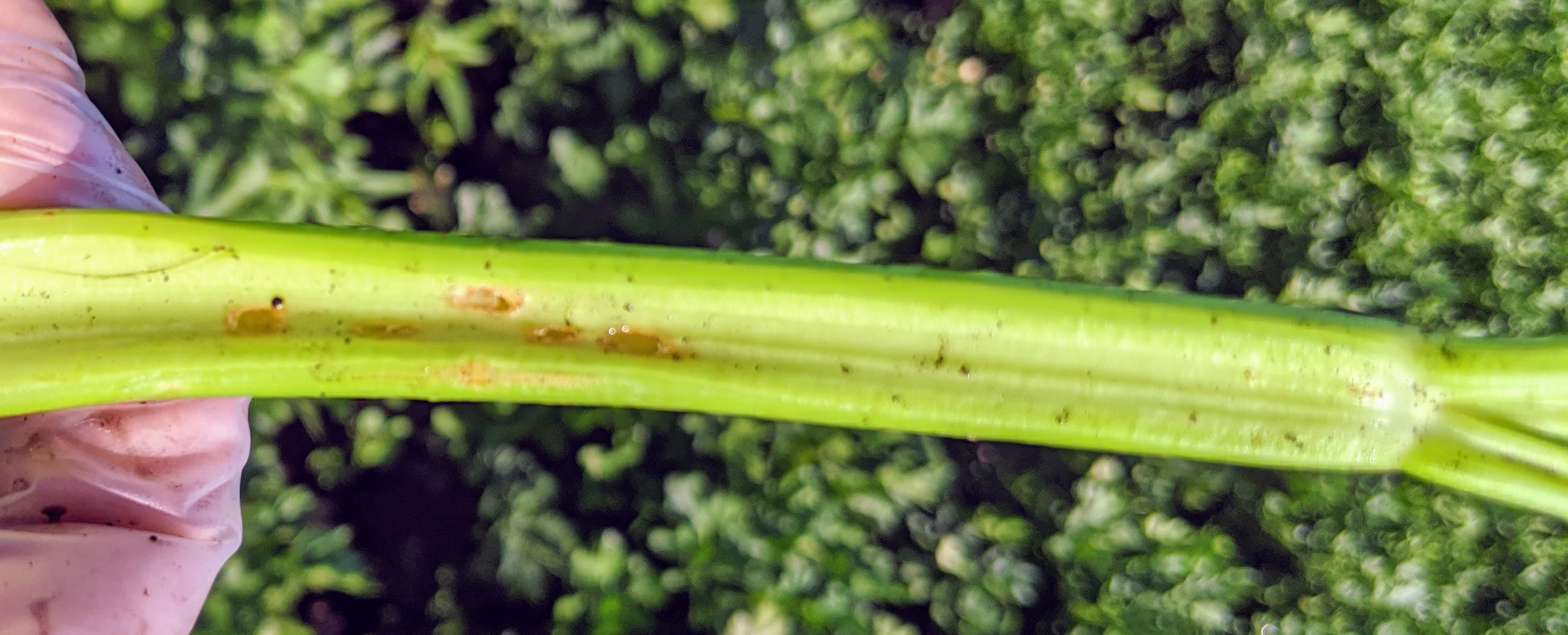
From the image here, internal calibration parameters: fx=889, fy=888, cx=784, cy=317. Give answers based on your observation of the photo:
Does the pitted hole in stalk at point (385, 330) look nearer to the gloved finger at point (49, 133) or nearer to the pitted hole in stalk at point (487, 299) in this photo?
the pitted hole in stalk at point (487, 299)

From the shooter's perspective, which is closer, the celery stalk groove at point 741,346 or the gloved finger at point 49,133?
the celery stalk groove at point 741,346

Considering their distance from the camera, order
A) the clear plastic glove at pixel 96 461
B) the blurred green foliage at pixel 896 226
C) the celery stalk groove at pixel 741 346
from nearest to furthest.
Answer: the celery stalk groove at pixel 741 346, the clear plastic glove at pixel 96 461, the blurred green foliage at pixel 896 226

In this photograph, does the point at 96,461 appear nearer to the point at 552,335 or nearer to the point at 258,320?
the point at 258,320

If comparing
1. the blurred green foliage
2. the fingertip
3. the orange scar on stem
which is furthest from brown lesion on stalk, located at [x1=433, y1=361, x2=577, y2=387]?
the fingertip

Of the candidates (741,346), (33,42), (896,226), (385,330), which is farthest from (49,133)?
(896,226)

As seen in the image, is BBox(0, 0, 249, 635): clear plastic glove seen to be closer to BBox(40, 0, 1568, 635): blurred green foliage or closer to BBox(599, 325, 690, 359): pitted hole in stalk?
BBox(40, 0, 1568, 635): blurred green foliage

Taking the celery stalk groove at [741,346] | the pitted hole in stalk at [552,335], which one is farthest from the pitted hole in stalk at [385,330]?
the pitted hole in stalk at [552,335]

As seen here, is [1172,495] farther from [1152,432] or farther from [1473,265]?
[1473,265]
